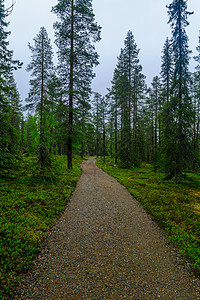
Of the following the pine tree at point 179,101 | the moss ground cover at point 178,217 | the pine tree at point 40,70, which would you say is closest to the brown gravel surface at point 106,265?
the moss ground cover at point 178,217

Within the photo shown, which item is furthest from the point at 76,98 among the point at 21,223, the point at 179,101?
the point at 21,223

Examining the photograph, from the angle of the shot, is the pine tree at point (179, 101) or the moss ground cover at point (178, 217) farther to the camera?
the pine tree at point (179, 101)

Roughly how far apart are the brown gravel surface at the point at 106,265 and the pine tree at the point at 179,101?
7.48 m

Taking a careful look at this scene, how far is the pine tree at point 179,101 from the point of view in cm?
1028

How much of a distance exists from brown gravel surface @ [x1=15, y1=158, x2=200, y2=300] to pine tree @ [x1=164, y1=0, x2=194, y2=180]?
24.5ft

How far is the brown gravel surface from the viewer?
2375 millimetres

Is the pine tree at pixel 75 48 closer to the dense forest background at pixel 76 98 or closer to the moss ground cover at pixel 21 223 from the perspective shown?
the dense forest background at pixel 76 98

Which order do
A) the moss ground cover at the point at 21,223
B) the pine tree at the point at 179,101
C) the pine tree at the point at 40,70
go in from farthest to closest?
the pine tree at the point at 40,70, the pine tree at the point at 179,101, the moss ground cover at the point at 21,223

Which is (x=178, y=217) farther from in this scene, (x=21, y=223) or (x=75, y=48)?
(x=75, y=48)

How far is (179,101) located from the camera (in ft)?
34.3

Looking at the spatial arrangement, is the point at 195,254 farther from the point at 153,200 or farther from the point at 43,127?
the point at 43,127

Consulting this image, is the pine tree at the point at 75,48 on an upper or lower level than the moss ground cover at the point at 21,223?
upper

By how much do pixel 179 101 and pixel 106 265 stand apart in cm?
1170

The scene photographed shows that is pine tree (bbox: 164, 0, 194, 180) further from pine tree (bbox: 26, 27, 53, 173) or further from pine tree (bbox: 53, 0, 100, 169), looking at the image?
pine tree (bbox: 26, 27, 53, 173)
